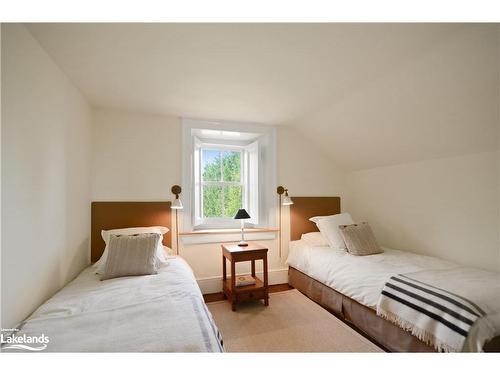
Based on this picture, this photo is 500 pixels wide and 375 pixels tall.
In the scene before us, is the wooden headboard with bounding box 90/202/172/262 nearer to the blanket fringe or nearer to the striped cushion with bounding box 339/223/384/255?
the striped cushion with bounding box 339/223/384/255

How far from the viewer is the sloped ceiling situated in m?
1.43

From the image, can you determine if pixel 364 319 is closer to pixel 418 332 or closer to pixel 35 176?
pixel 418 332

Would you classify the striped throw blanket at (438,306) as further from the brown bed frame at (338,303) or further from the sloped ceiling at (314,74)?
the sloped ceiling at (314,74)

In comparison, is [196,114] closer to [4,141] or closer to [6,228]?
[4,141]

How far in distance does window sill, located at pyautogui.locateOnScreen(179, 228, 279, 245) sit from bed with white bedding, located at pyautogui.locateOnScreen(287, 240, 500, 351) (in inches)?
19.8

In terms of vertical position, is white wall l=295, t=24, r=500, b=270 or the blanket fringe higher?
white wall l=295, t=24, r=500, b=270

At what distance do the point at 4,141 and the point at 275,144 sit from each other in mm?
2600

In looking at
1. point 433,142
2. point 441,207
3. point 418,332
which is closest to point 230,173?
point 433,142

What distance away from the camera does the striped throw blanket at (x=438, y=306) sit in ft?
4.29

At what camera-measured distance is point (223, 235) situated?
2980mm

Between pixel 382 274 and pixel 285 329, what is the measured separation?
93 cm

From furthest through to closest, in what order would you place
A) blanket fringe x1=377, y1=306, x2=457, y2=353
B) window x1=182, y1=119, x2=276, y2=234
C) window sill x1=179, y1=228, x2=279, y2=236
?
window x1=182, y1=119, x2=276, y2=234 → window sill x1=179, y1=228, x2=279, y2=236 → blanket fringe x1=377, y1=306, x2=457, y2=353

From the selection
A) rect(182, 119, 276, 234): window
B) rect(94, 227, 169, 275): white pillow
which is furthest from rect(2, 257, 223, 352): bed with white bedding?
rect(182, 119, 276, 234): window
